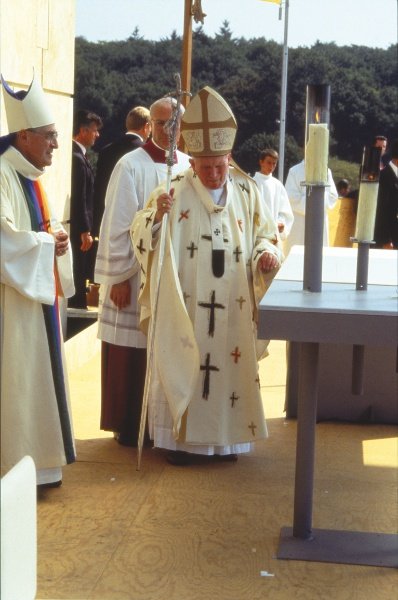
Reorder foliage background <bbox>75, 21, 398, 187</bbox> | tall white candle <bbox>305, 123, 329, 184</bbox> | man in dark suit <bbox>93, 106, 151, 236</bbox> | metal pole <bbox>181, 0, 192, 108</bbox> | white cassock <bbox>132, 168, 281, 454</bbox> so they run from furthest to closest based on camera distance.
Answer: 1. foliage background <bbox>75, 21, 398, 187</bbox>
2. man in dark suit <bbox>93, 106, 151, 236</bbox>
3. metal pole <bbox>181, 0, 192, 108</bbox>
4. white cassock <bbox>132, 168, 281, 454</bbox>
5. tall white candle <bbox>305, 123, 329, 184</bbox>

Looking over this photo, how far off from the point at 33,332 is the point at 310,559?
1432mm

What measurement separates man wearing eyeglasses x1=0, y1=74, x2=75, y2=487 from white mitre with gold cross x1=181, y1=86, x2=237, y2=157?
2.48 feet

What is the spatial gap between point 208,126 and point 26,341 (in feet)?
4.30

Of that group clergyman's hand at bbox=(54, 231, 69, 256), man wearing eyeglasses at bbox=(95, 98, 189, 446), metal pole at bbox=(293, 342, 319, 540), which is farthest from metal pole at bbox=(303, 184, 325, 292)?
man wearing eyeglasses at bbox=(95, 98, 189, 446)

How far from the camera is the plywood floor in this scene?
3.67 m

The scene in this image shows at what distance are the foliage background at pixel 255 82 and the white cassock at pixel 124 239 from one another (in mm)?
25325

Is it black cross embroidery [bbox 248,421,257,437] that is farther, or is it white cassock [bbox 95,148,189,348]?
white cassock [bbox 95,148,189,348]

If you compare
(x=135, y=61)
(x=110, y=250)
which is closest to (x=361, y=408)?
(x=110, y=250)

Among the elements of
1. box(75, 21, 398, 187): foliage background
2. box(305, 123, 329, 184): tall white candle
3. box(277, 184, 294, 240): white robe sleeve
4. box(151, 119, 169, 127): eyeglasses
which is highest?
box(75, 21, 398, 187): foliage background

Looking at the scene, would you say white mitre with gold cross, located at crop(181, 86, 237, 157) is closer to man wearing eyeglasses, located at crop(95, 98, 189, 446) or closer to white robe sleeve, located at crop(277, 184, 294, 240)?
man wearing eyeglasses, located at crop(95, 98, 189, 446)

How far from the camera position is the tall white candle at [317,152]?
381cm

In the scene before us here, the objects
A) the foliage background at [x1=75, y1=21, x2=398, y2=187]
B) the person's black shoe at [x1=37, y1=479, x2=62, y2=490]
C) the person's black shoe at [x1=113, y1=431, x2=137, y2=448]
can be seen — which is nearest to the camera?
the person's black shoe at [x1=37, y1=479, x2=62, y2=490]

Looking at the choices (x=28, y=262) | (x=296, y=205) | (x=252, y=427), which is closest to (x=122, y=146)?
(x=296, y=205)

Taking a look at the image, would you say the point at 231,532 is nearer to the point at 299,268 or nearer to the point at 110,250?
the point at 299,268
